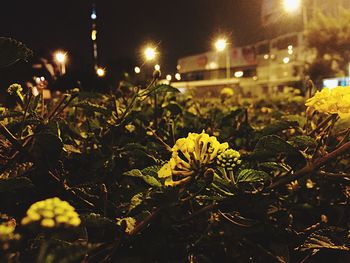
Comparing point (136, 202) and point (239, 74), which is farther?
point (239, 74)

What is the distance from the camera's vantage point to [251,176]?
30.0 inches

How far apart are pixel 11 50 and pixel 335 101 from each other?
715 mm

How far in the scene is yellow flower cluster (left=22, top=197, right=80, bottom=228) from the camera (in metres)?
0.43

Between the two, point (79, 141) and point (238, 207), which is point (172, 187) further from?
point (79, 141)

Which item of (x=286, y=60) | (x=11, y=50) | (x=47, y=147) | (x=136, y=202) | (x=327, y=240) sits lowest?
(x=327, y=240)

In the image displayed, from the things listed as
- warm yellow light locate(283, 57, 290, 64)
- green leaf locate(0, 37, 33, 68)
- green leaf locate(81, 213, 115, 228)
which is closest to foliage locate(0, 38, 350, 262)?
green leaf locate(81, 213, 115, 228)

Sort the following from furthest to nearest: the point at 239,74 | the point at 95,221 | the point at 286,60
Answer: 1. the point at 239,74
2. the point at 286,60
3. the point at 95,221

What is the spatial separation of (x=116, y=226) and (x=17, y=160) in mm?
351

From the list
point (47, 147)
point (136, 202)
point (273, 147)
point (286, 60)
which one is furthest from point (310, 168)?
point (286, 60)

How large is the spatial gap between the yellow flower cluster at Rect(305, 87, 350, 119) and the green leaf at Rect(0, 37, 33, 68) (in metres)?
0.67

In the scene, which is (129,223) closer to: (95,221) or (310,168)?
(95,221)

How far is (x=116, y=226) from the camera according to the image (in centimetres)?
66

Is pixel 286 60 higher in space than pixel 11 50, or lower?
higher

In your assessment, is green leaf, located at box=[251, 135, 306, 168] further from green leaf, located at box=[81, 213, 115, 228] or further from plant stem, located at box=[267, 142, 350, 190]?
green leaf, located at box=[81, 213, 115, 228]
